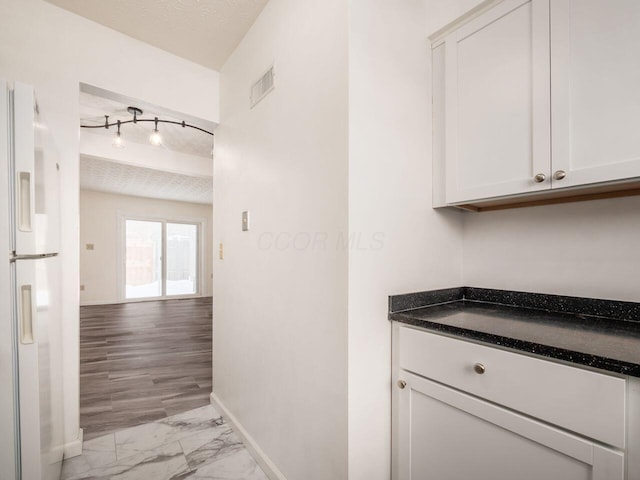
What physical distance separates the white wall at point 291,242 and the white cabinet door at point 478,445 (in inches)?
11.0

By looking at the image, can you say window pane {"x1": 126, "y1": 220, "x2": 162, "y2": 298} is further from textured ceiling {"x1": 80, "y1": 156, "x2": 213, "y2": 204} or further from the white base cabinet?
the white base cabinet

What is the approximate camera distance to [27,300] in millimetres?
1013

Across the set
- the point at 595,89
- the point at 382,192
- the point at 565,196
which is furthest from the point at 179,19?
the point at 565,196

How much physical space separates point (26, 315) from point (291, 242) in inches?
38.8

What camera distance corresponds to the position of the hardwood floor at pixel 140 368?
230 centimetres

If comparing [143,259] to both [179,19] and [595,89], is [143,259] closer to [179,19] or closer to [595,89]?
[179,19]

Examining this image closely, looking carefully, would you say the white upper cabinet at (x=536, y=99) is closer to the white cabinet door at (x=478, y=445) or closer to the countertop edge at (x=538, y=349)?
the countertop edge at (x=538, y=349)

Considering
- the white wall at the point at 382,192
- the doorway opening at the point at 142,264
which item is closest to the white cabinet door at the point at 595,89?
the white wall at the point at 382,192

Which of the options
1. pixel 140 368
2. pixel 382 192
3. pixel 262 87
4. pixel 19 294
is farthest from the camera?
pixel 140 368

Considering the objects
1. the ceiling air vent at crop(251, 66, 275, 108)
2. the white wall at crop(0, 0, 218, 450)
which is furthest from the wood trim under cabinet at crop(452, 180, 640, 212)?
the white wall at crop(0, 0, 218, 450)

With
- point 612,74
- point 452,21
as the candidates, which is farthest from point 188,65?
point 612,74

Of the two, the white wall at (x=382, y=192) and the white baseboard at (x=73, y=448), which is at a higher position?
the white wall at (x=382, y=192)

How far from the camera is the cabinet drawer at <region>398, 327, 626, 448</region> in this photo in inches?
30.7

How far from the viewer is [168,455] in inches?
71.3
